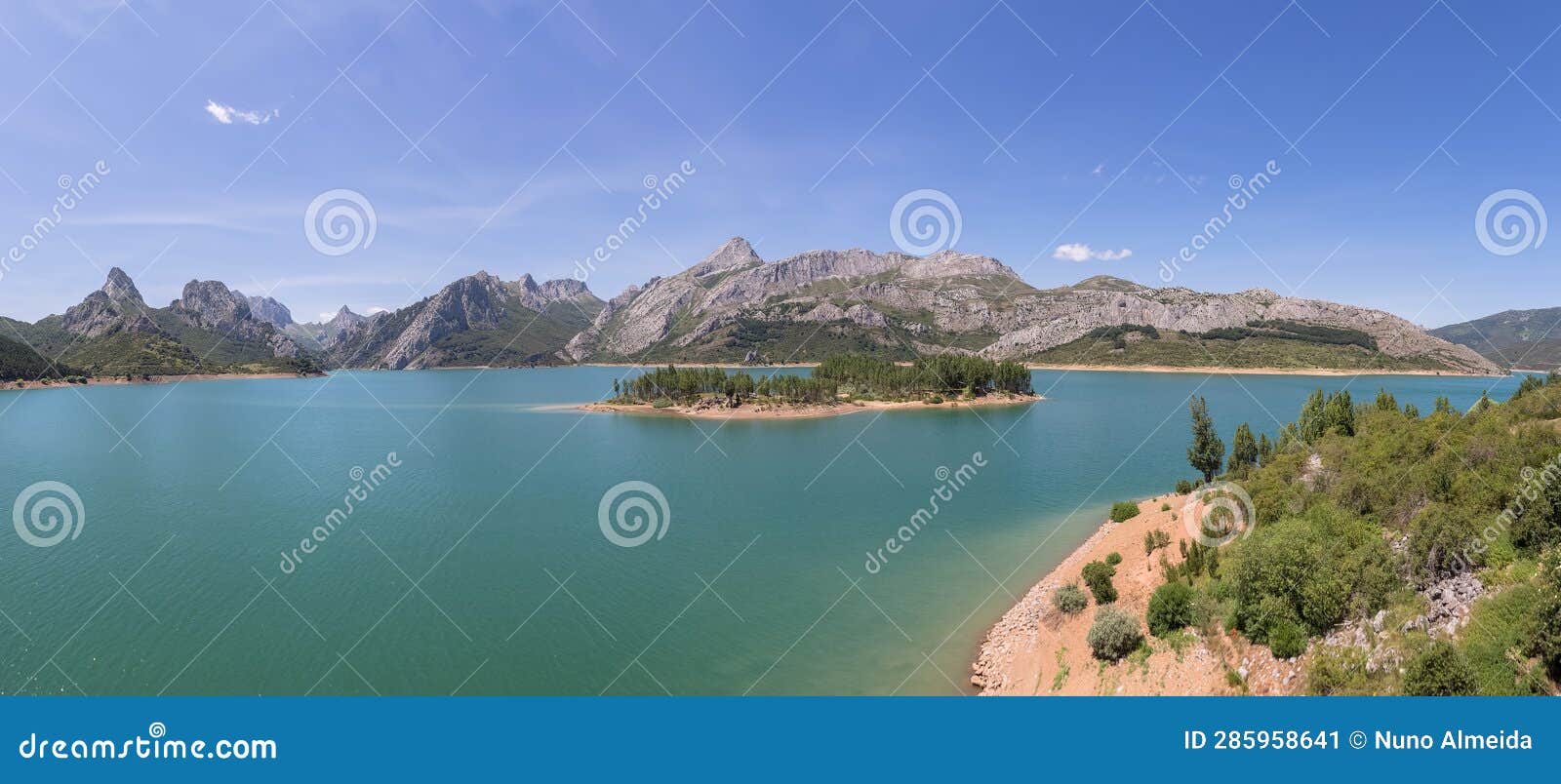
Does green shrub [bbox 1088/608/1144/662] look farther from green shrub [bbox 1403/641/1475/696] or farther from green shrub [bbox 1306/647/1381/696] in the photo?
green shrub [bbox 1403/641/1475/696]

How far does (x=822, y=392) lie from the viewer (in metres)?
113

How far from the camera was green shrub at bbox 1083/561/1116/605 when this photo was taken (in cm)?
2236

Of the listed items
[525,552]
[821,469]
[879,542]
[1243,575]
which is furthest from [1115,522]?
[525,552]

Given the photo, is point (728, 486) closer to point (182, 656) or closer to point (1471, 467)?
point (182, 656)

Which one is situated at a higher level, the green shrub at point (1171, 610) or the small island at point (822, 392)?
the small island at point (822, 392)

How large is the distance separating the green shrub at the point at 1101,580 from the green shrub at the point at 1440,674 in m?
10.5

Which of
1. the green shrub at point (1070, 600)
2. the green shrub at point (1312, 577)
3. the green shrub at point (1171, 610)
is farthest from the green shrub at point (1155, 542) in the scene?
the green shrub at point (1171, 610)

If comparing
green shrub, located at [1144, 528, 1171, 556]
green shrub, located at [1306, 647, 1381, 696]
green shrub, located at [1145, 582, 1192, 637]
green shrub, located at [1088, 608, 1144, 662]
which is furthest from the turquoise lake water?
green shrub, located at [1306, 647, 1381, 696]

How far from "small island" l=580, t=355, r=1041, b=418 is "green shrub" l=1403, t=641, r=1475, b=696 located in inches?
3609

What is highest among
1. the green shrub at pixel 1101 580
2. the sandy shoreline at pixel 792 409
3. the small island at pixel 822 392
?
the small island at pixel 822 392

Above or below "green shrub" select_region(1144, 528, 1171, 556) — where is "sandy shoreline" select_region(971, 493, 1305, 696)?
below

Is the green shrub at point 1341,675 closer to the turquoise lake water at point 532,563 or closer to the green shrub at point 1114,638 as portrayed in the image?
the green shrub at point 1114,638

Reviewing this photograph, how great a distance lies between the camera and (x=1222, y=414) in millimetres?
92750

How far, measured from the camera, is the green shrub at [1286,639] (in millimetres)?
15383
